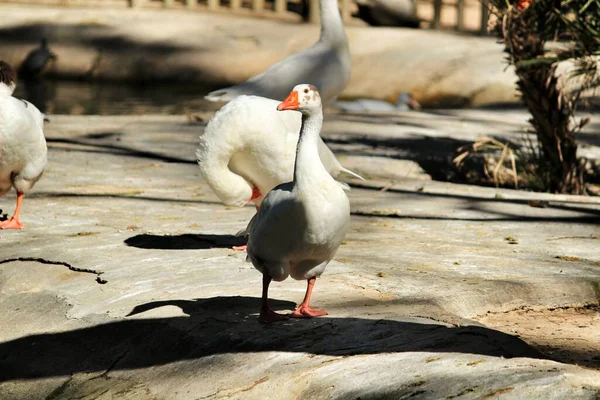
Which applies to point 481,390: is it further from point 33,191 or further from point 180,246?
point 33,191

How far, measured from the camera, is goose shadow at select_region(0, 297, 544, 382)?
393cm

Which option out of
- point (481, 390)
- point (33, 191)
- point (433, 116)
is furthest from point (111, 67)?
point (481, 390)

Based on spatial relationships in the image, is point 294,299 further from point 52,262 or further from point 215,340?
point 52,262

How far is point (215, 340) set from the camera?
417cm

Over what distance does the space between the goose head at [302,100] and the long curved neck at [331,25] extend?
3599 mm

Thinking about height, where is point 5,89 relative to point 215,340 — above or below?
above

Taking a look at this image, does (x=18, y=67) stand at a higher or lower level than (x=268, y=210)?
lower

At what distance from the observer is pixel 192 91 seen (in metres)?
16.8

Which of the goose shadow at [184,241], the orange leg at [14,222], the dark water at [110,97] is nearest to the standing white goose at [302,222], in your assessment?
the goose shadow at [184,241]

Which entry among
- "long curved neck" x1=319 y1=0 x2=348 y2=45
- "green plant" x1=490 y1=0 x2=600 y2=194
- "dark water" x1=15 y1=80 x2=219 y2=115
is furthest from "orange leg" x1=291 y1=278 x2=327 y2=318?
"dark water" x1=15 y1=80 x2=219 y2=115

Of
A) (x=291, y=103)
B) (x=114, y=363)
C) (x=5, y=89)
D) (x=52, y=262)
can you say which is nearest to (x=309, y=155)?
(x=291, y=103)

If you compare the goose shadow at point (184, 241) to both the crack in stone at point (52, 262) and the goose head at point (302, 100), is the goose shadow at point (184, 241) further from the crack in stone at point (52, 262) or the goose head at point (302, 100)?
the goose head at point (302, 100)

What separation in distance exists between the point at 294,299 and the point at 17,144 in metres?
2.36

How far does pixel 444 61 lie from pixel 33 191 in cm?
934
